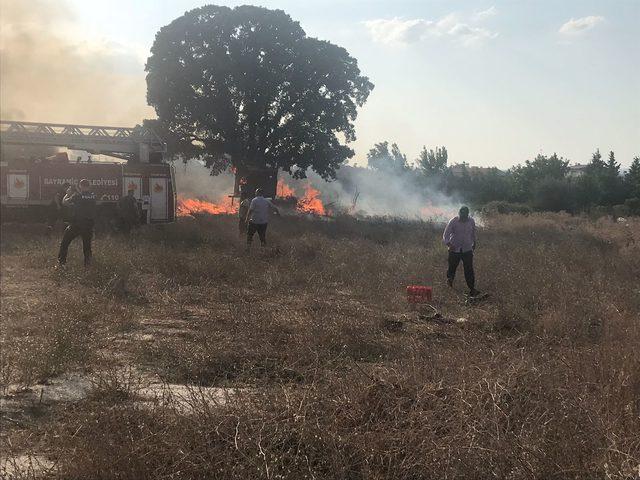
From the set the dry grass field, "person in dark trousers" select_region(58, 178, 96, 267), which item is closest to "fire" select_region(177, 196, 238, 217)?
"person in dark trousers" select_region(58, 178, 96, 267)

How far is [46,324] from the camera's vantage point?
600cm

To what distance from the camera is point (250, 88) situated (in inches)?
1032

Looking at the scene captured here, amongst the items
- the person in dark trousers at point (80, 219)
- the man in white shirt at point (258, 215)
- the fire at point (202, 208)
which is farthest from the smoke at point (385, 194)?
the person in dark trousers at point (80, 219)

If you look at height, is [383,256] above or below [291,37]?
below

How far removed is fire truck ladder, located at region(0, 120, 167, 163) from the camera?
17.5 metres

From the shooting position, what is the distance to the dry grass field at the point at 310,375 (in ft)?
9.60

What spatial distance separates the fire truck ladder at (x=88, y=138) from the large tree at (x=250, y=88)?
7.52 meters

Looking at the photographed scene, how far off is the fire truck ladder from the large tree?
752 cm

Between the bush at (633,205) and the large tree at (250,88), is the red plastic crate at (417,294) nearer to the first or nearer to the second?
the large tree at (250,88)

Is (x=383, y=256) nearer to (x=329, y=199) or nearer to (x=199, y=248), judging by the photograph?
(x=199, y=248)

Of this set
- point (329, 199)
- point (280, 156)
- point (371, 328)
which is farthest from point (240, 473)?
point (329, 199)

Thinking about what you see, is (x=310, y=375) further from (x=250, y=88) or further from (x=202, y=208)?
(x=202, y=208)

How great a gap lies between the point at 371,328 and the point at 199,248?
7.33 m

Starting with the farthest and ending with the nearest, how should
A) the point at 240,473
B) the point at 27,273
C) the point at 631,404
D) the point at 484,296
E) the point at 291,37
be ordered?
the point at 291,37, the point at 27,273, the point at 484,296, the point at 631,404, the point at 240,473
